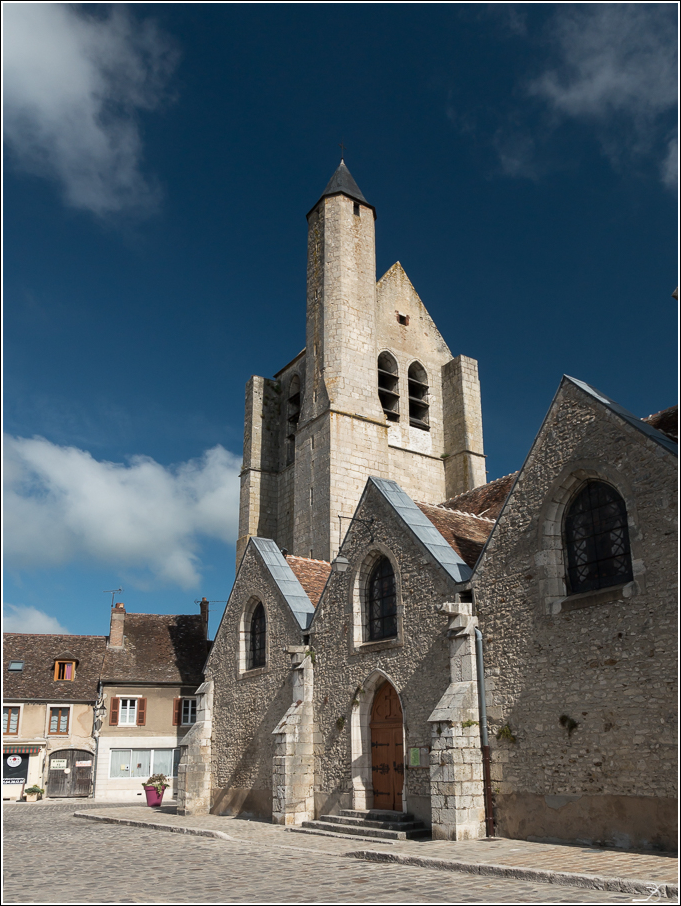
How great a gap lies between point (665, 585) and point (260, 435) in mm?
19066

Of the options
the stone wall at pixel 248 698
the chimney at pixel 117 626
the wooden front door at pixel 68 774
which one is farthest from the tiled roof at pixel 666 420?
the wooden front door at pixel 68 774

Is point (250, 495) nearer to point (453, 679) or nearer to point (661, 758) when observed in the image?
point (453, 679)

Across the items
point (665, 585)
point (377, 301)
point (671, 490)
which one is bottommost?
point (665, 585)

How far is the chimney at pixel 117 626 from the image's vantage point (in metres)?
29.5

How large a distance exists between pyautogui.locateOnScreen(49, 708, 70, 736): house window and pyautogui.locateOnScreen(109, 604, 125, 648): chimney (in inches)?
115

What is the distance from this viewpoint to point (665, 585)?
877 centimetres

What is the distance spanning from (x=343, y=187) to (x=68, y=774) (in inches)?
925

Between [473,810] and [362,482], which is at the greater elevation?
[362,482]

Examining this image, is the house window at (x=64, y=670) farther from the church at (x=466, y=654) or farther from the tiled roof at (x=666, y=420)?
the tiled roof at (x=666, y=420)

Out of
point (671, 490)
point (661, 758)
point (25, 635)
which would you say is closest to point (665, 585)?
point (671, 490)

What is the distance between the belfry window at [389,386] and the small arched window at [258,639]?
9.21 metres

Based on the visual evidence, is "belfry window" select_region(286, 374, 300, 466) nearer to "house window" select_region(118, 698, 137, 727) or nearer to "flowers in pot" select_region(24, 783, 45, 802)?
"house window" select_region(118, 698, 137, 727)

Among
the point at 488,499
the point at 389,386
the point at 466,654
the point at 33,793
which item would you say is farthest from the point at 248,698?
the point at 33,793

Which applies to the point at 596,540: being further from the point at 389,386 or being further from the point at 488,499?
the point at 389,386
